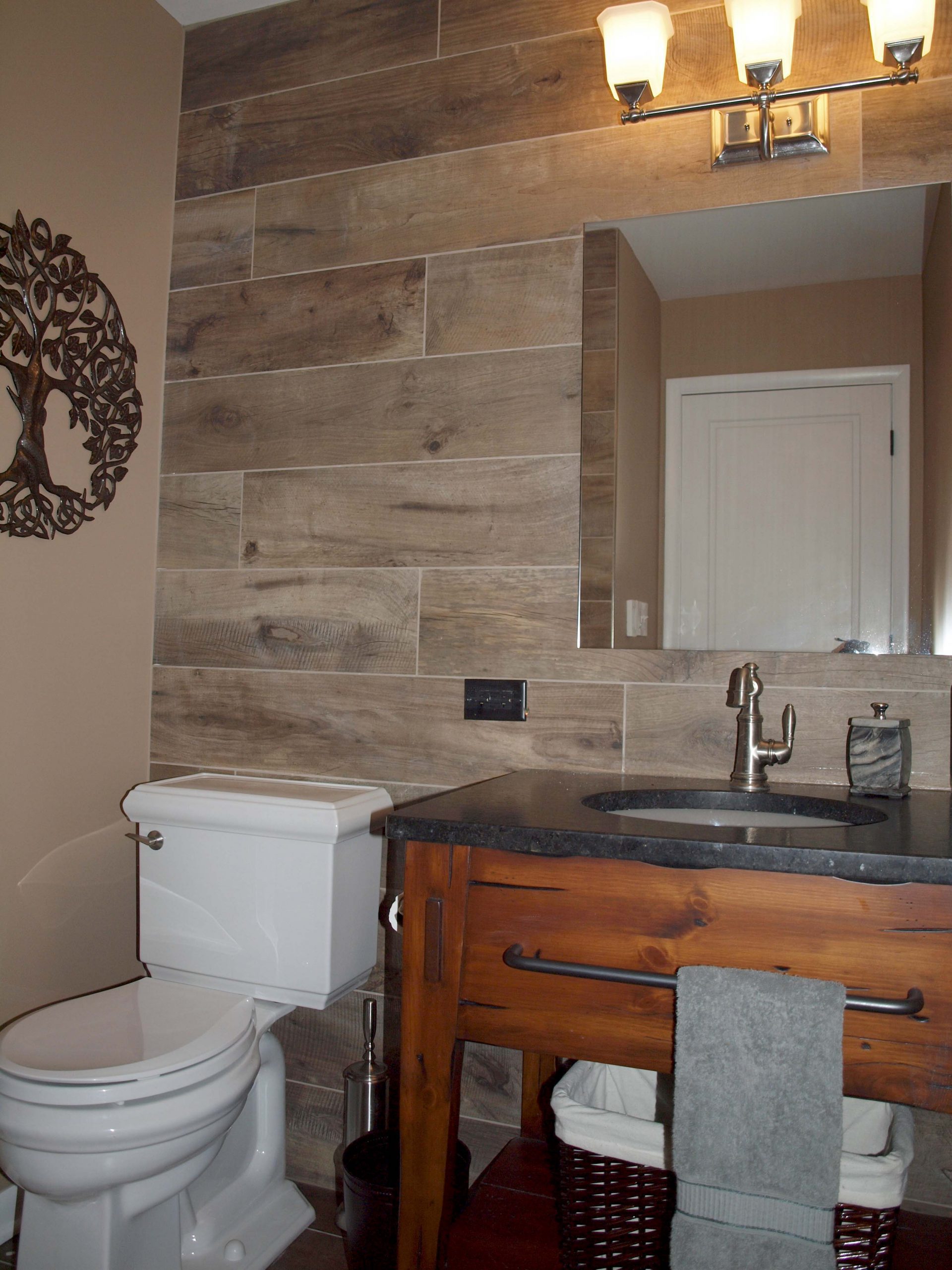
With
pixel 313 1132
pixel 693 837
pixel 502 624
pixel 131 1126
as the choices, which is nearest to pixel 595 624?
pixel 502 624

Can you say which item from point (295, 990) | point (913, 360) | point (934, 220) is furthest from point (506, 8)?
point (295, 990)

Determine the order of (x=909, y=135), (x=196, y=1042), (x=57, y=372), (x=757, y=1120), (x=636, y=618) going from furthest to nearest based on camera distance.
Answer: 1. (x=57, y=372)
2. (x=636, y=618)
3. (x=909, y=135)
4. (x=196, y=1042)
5. (x=757, y=1120)

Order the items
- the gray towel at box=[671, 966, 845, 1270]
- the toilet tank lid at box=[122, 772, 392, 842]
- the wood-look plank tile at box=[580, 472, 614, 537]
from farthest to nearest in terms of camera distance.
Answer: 1. the wood-look plank tile at box=[580, 472, 614, 537]
2. the toilet tank lid at box=[122, 772, 392, 842]
3. the gray towel at box=[671, 966, 845, 1270]

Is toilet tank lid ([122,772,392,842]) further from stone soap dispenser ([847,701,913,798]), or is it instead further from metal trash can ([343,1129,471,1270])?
stone soap dispenser ([847,701,913,798])

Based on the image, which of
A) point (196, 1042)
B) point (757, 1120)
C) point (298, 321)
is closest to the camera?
point (757, 1120)

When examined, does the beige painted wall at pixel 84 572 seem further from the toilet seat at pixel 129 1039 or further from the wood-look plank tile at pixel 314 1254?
the wood-look plank tile at pixel 314 1254

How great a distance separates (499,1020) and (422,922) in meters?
0.15

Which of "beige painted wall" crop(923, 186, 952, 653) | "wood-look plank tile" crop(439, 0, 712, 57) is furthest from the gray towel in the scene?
"wood-look plank tile" crop(439, 0, 712, 57)

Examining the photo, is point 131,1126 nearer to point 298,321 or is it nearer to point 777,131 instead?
point 298,321

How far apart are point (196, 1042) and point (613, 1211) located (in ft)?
2.17

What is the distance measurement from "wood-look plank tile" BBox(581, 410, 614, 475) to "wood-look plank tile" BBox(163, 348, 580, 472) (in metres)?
0.03

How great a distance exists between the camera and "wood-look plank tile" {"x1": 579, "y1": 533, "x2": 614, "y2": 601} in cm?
178

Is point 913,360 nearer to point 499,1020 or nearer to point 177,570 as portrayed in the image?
point 499,1020

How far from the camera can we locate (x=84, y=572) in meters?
1.96
